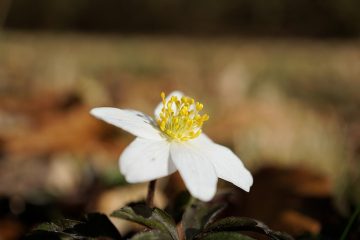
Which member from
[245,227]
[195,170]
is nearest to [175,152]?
[195,170]

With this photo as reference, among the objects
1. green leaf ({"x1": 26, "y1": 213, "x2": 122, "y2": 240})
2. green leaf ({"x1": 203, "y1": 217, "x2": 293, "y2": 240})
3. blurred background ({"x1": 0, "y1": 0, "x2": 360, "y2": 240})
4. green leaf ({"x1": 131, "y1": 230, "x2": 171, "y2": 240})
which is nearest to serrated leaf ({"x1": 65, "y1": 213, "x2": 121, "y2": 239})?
green leaf ({"x1": 26, "y1": 213, "x2": 122, "y2": 240})

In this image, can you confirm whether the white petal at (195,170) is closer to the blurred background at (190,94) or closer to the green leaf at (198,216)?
the green leaf at (198,216)

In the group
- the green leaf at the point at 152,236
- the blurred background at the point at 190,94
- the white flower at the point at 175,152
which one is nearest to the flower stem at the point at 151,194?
the white flower at the point at 175,152

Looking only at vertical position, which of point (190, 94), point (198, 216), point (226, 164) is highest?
point (226, 164)

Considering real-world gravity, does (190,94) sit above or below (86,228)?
below

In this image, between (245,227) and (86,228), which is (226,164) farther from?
(86,228)

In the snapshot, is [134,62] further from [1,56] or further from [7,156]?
[7,156]
